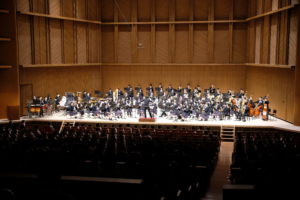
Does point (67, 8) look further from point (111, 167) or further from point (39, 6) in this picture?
point (111, 167)

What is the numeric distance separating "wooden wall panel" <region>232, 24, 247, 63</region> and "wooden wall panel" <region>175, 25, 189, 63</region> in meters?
2.79

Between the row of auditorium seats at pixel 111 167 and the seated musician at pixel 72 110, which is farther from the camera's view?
the seated musician at pixel 72 110

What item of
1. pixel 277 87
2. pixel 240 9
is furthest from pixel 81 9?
pixel 277 87

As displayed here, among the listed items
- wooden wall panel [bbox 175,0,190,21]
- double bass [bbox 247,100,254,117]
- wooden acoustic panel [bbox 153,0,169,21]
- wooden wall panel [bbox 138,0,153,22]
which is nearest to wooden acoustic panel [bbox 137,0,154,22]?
wooden wall panel [bbox 138,0,153,22]

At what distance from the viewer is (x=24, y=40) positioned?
15.8 m

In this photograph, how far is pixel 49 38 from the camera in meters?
17.2

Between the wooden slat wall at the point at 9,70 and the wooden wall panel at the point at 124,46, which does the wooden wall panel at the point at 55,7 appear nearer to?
the wooden slat wall at the point at 9,70

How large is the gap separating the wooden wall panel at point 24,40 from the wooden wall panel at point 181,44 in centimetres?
861

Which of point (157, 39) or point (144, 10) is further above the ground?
point (144, 10)

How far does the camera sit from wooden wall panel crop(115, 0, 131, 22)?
20.2 meters

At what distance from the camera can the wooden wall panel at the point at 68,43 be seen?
18109mm

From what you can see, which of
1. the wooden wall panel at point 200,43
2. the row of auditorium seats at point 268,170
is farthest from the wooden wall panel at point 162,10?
the row of auditorium seats at point 268,170

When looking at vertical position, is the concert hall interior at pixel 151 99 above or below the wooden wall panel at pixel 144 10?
below

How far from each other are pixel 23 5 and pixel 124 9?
6493mm
